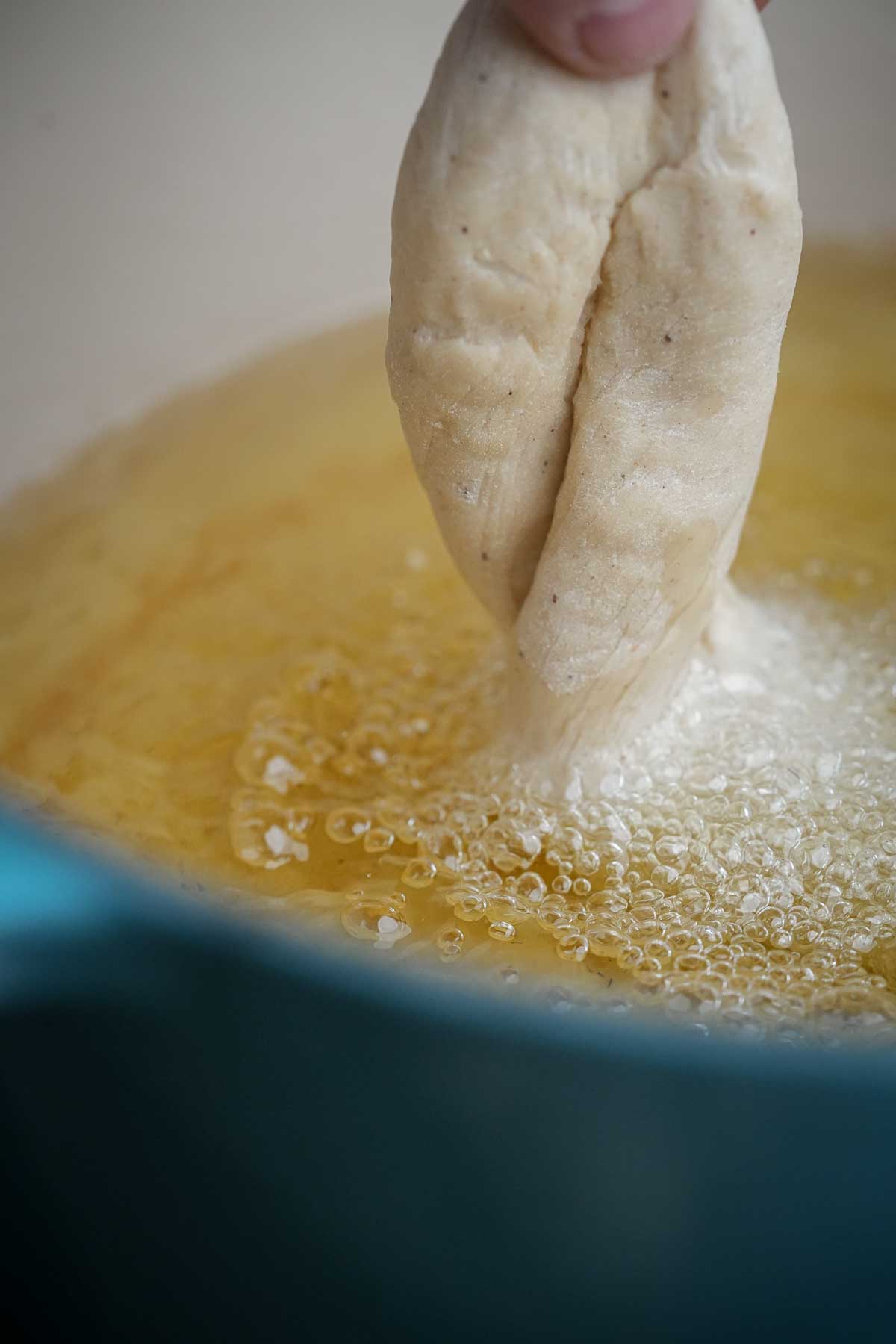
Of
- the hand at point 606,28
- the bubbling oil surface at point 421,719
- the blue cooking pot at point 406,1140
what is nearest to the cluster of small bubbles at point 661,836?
the bubbling oil surface at point 421,719

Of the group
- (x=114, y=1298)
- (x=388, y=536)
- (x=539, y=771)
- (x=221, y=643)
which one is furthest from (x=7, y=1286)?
(x=388, y=536)

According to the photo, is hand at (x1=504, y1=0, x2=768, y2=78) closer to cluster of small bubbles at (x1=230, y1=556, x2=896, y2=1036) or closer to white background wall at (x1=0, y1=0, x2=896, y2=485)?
cluster of small bubbles at (x1=230, y1=556, x2=896, y2=1036)

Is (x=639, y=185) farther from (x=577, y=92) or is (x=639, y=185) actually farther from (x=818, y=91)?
(x=818, y=91)

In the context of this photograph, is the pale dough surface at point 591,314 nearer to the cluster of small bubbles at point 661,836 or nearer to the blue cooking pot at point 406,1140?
the cluster of small bubbles at point 661,836

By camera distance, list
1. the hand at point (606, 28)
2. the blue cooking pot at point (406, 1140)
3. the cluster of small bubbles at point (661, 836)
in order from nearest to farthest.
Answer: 1. the blue cooking pot at point (406, 1140)
2. the hand at point (606, 28)
3. the cluster of small bubbles at point (661, 836)

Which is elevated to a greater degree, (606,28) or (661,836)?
(606,28)

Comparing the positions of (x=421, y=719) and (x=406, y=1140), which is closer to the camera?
(x=406, y=1140)

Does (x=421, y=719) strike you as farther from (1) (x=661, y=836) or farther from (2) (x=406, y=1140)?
(2) (x=406, y=1140)

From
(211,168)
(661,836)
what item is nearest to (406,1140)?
(661,836)
